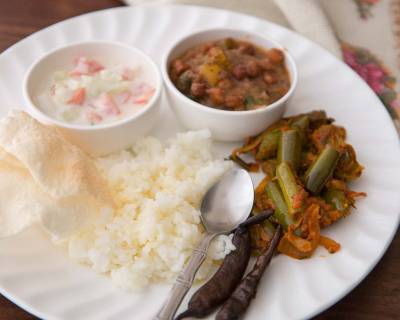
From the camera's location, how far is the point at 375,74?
178 inches

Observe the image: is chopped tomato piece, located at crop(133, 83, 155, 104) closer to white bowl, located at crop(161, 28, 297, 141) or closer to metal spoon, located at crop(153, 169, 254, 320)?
white bowl, located at crop(161, 28, 297, 141)

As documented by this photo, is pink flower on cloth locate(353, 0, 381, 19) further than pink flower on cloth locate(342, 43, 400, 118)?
Yes

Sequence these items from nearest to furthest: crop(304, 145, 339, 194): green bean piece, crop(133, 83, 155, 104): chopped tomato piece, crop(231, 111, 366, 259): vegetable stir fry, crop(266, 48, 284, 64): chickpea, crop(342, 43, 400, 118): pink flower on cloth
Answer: crop(231, 111, 366, 259): vegetable stir fry < crop(304, 145, 339, 194): green bean piece < crop(133, 83, 155, 104): chopped tomato piece < crop(266, 48, 284, 64): chickpea < crop(342, 43, 400, 118): pink flower on cloth

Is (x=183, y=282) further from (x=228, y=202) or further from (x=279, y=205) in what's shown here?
(x=279, y=205)

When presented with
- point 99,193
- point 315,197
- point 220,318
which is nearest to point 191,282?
point 220,318

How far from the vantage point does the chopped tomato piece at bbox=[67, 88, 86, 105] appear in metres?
3.39

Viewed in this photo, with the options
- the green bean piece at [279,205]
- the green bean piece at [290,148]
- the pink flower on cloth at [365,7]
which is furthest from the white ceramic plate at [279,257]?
the pink flower on cloth at [365,7]

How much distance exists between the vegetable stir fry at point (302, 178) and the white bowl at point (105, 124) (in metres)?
0.62

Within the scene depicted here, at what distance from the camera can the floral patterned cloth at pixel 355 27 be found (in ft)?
14.7

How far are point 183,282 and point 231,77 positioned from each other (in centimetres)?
147

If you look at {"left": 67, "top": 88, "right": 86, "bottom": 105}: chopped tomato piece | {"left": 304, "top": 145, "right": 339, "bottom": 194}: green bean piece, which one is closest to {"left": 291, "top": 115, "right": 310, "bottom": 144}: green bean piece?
{"left": 304, "top": 145, "right": 339, "bottom": 194}: green bean piece

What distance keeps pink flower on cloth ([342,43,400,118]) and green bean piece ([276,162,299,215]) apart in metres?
1.41

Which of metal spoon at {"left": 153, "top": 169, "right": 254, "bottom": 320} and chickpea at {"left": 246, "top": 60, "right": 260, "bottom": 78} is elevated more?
chickpea at {"left": 246, "top": 60, "right": 260, "bottom": 78}

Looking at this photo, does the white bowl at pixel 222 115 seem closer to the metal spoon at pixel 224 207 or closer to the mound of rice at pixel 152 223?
the mound of rice at pixel 152 223
